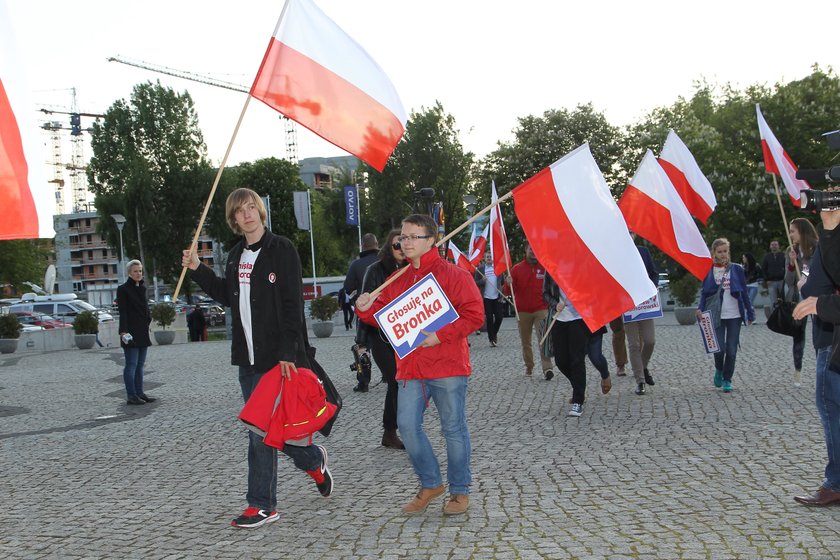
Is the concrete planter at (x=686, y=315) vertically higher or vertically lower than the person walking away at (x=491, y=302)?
lower

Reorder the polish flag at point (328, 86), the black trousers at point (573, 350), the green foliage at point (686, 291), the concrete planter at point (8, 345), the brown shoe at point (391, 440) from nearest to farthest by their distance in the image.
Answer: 1. the polish flag at point (328, 86)
2. the brown shoe at point (391, 440)
3. the black trousers at point (573, 350)
4. the green foliage at point (686, 291)
5. the concrete planter at point (8, 345)

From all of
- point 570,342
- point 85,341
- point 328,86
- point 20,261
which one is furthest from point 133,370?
point 20,261

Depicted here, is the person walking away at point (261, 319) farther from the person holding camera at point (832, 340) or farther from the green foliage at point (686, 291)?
the green foliage at point (686, 291)

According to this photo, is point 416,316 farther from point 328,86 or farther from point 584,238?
point 584,238

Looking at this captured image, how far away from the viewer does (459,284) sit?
18.8ft

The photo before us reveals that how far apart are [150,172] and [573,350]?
5517 cm

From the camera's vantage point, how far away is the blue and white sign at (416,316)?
222 inches

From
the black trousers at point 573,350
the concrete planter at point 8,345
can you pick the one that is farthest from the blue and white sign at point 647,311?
the concrete planter at point 8,345

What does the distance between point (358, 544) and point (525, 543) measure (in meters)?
0.88

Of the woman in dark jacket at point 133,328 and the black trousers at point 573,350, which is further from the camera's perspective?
the woman in dark jacket at point 133,328

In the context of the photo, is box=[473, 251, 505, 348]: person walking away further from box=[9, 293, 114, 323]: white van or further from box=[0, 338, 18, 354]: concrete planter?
box=[9, 293, 114, 323]: white van

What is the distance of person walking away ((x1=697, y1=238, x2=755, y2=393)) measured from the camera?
10.8 m

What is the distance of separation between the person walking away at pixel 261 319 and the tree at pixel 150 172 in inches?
2256

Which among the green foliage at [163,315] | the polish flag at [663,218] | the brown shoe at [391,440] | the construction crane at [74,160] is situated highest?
the construction crane at [74,160]
